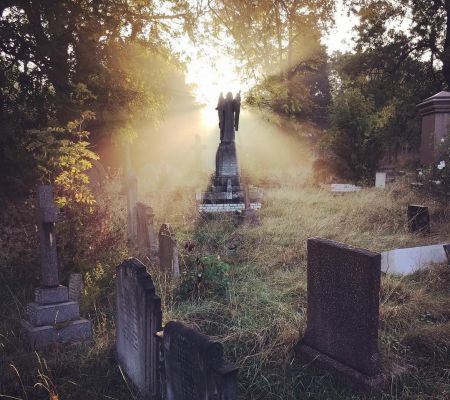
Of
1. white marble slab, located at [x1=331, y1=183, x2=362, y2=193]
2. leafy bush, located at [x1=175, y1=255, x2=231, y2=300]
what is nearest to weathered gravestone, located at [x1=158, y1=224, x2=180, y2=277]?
leafy bush, located at [x1=175, y1=255, x2=231, y2=300]

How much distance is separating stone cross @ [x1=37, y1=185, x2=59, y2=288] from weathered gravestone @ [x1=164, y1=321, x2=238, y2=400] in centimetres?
230

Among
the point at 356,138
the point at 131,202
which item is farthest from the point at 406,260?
the point at 356,138

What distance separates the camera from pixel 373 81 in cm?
2064

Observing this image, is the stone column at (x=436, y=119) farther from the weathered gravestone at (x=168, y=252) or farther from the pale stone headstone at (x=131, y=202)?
the weathered gravestone at (x=168, y=252)

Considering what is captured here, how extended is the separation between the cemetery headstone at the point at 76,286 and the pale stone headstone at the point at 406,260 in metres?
3.97

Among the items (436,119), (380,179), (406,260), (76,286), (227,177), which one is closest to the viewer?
(76,286)

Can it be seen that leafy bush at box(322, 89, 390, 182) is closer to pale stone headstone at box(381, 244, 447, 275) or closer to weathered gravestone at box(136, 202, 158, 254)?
pale stone headstone at box(381, 244, 447, 275)

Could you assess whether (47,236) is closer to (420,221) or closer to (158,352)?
(158,352)

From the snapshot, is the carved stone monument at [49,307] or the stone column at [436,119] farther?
the stone column at [436,119]

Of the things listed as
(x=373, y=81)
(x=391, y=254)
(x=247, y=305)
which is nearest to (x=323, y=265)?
(x=247, y=305)

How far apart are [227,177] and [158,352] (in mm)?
8519

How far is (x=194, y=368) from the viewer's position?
249cm

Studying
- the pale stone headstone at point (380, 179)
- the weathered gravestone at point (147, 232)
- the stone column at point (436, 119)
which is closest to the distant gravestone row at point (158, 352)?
the weathered gravestone at point (147, 232)

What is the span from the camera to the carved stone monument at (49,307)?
438 centimetres
